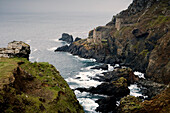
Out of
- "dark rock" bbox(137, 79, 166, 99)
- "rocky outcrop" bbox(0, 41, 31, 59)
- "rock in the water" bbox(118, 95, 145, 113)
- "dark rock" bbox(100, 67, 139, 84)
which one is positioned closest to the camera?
"rocky outcrop" bbox(0, 41, 31, 59)

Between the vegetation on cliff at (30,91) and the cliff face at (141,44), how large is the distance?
5912 centimetres

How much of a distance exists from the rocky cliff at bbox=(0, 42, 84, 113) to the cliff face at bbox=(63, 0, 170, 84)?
5907cm

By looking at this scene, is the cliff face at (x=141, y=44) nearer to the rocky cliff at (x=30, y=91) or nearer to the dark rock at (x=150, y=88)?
the dark rock at (x=150, y=88)

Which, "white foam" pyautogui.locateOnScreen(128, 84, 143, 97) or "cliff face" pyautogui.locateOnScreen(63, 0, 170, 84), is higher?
"cliff face" pyautogui.locateOnScreen(63, 0, 170, 84)

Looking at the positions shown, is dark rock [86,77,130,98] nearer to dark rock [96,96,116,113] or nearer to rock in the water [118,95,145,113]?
dark rock [96,96,116,113]

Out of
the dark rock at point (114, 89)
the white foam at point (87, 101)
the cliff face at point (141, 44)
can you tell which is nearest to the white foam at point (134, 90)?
the dark rock at point (114, 89)

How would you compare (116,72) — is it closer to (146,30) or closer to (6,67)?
(146,30)

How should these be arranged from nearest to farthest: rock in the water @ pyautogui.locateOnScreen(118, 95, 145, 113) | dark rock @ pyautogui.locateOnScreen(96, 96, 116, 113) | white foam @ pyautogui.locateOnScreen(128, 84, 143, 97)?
rock in the water @ pyautogui.locateOnScreen(118, 95, 145, 113)
dark rock @ pyautogui.locateOnScreen(96, 96, 116, 113)
white foam @ pyautogui.locateOnScreen(128, 84, 143, 97)

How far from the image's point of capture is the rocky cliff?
55.3 ft

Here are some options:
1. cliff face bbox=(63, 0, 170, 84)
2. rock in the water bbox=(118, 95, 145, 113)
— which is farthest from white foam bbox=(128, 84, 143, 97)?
rock in the water bbox=(118, 95, 145, 113)

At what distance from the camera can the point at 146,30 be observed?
109562 millimetres

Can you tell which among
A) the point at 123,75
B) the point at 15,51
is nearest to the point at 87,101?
the point at 123,75

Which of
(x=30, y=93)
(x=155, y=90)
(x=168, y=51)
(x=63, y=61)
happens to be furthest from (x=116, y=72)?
(x=30, y=93)

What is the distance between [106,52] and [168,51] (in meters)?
52.2
